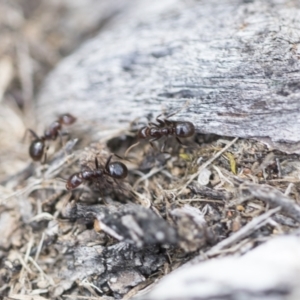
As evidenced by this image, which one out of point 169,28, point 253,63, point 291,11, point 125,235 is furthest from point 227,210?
point 169,28

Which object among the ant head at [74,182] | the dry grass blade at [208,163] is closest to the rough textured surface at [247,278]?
the dry grass blade at [208,163]

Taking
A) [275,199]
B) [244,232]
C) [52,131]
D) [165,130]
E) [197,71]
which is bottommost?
[244,232]

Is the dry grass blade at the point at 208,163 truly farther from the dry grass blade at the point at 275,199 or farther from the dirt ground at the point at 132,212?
the dry grass blade at the point at 275,199

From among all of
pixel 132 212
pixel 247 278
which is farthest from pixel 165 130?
pixel 247 278

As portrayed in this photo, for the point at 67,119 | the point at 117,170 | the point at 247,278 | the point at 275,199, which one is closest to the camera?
the point at 247,278

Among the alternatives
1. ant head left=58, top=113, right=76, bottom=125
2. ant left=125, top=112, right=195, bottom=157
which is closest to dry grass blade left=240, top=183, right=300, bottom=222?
ant left=125, top=112, right=195, bottom=157

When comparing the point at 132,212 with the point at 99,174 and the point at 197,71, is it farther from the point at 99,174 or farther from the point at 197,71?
the point at 197,71
